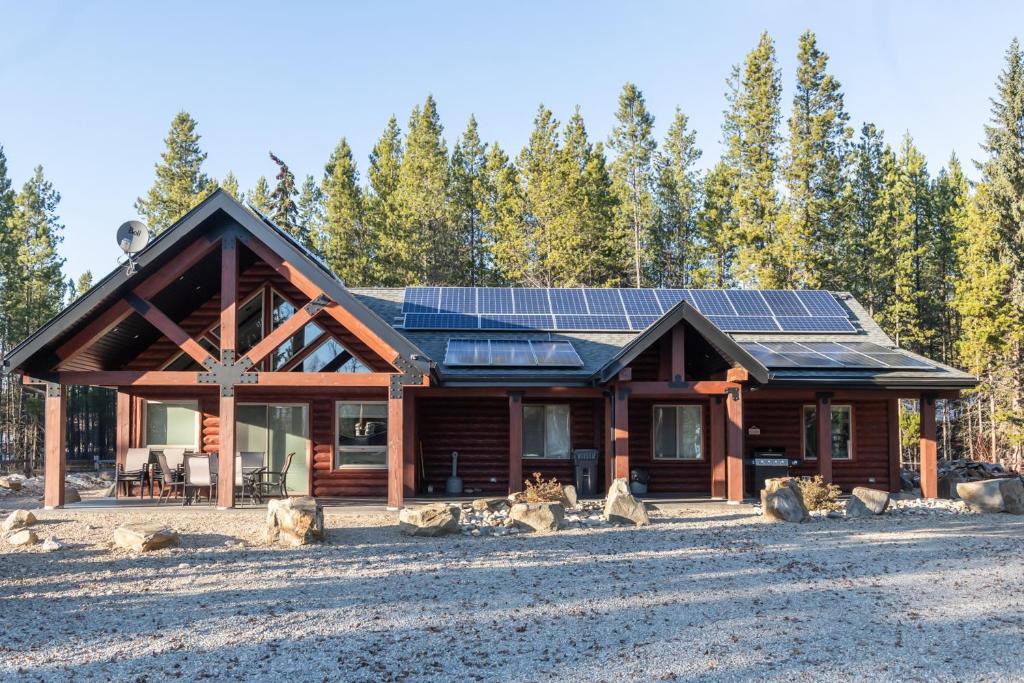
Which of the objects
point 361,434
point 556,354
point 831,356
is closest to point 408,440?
point 361,434

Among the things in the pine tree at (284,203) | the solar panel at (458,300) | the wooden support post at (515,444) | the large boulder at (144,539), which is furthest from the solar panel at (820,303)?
the pine tree at (284,203)

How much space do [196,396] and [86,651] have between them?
10898mm

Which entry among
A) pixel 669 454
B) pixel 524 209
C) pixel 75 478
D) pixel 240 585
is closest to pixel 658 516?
pixel 669 454

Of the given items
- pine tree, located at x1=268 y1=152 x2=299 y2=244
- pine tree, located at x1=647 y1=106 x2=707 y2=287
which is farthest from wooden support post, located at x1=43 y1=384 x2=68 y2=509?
pine tree, located at x1=647 y1=106 x2=707 y2=287

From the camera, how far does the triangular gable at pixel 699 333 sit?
14.9 m

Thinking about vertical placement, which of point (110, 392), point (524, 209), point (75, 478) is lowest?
point (75, 478)

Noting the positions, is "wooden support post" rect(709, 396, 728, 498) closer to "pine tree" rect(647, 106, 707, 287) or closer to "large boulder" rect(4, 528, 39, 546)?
"large boulder" rect(4, 528, 39, 546)

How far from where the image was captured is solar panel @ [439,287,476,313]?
20531mm

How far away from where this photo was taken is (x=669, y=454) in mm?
18281

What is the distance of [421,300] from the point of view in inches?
830

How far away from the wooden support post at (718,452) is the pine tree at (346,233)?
2542 centimetres

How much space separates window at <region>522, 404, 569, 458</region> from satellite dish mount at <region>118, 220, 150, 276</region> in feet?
28.0

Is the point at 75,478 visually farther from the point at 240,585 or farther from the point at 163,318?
the point at 240,585

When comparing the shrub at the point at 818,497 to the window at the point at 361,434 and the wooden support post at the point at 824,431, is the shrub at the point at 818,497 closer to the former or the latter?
the wooden support post at the point at 824,431
